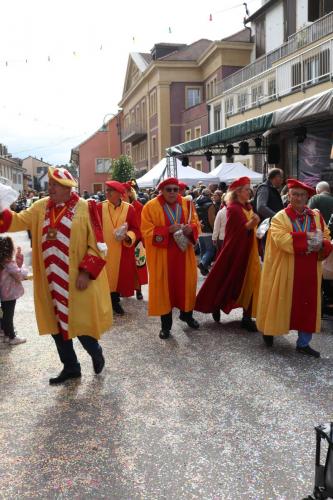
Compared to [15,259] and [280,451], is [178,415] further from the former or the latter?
[15,259]

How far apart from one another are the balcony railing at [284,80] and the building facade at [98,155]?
3214 centimetres

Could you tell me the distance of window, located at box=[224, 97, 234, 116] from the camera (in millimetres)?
26297

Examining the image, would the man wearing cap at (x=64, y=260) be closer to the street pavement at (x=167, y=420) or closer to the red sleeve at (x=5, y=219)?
the red sleeve at (x=5, y=219)

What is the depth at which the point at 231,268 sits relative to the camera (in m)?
5.68

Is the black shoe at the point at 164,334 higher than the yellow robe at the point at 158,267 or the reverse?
the reverse

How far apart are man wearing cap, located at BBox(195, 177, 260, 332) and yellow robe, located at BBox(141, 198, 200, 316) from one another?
36 centimetres

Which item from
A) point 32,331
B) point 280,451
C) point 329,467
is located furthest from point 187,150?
point 329,467

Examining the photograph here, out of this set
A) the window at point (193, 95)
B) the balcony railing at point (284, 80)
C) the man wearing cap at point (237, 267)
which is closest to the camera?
the man wearing cap at point (237, 267)

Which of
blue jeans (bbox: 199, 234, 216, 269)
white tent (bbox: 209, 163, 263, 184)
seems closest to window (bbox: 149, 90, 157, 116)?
white tent (bbox: 209, 163, 263, 184)

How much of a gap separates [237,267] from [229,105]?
898 inches

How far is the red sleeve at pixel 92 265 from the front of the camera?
12.6 feet

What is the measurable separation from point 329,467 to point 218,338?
3.44 meters

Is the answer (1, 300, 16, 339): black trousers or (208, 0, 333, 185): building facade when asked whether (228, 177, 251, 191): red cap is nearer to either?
(208, 0, 333, 185): building facade

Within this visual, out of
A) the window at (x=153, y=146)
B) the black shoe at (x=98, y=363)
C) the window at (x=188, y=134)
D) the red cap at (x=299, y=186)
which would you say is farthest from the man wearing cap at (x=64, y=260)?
the window at (x=153, y=146)
